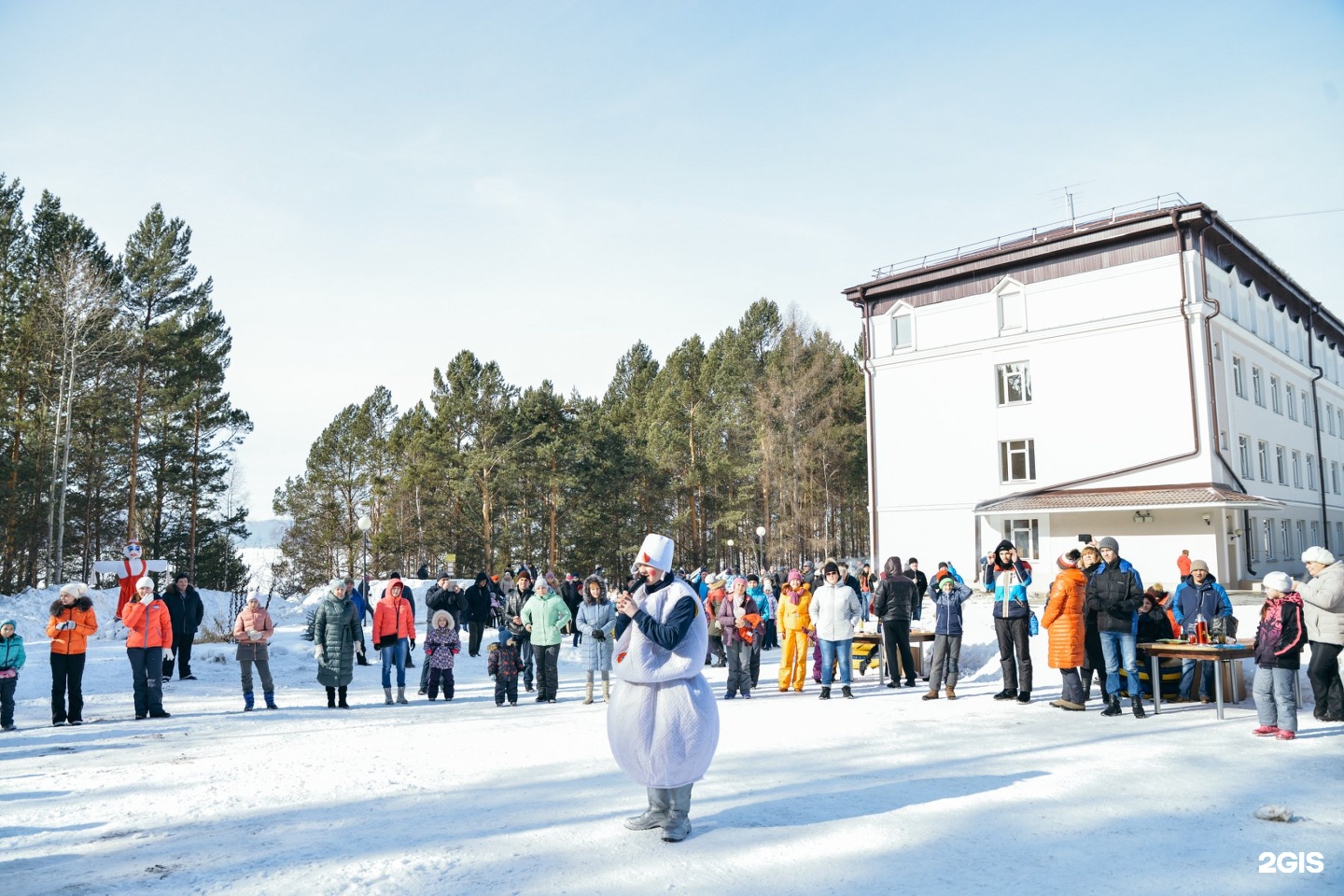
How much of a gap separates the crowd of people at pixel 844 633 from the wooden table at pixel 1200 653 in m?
0.19

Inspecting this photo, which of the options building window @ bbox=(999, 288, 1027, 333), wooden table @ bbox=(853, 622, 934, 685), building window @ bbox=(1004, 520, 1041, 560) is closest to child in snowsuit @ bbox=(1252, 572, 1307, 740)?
wooden table @ bbox=(853, 622, 934, 685)

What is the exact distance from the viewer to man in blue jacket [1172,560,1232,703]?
432 inches

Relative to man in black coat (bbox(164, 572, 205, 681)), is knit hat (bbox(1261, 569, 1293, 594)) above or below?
above

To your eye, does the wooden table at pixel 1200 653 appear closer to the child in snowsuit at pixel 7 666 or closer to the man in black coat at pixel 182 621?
the child in snowsuit at pixel 7 666

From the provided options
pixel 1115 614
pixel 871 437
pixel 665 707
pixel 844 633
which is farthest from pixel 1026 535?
pixel 665 707

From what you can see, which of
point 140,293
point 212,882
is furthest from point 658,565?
point 140,293

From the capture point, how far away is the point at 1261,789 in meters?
6.39

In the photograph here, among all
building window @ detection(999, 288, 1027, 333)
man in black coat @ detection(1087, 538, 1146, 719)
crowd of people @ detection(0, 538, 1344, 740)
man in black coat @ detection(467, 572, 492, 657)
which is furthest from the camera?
building window @ detection(999, 288, 1027, 333)

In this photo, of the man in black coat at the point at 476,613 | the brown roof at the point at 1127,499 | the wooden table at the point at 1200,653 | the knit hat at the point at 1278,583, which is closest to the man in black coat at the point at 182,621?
the man in black coat at the point at 476,613

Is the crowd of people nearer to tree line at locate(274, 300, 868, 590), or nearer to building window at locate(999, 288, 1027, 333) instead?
building window at locate(999, 288, 1027, 333)

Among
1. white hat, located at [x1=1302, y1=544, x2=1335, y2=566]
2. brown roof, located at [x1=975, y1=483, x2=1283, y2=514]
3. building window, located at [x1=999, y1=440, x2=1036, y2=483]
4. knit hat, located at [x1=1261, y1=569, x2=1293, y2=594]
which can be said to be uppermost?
building window, located at [x1=999, y1=440, x2=1036, y2=483]

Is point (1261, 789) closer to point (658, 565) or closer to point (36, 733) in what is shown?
point (658, 565)

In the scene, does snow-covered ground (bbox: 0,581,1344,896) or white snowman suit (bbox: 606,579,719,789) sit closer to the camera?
snow-covered ground (bbox: 0,581,1344,896)

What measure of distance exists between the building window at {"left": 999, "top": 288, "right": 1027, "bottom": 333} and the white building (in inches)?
1.9
